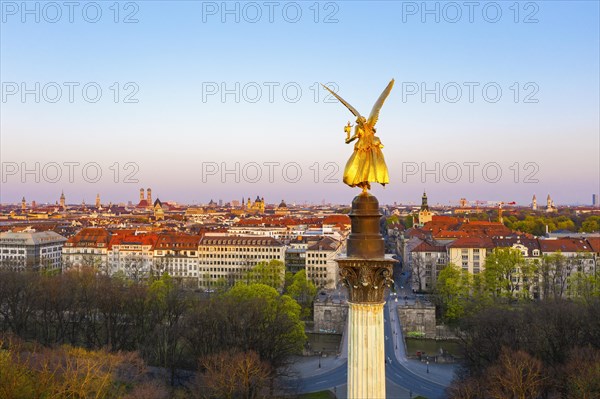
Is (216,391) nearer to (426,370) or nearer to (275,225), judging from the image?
(426,370)

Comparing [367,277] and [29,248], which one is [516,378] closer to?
[367,277]

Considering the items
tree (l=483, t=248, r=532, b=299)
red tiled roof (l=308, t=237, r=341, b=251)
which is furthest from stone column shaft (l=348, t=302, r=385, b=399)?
red tiled roof (l=308, t=237, r=341, b=251)

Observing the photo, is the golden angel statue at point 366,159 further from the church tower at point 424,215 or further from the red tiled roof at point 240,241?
the church tower at point 424,215

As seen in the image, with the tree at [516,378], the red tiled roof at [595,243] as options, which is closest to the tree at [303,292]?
the tree at [516,378]

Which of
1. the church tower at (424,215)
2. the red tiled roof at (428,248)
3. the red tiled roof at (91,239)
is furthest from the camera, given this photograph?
the church tower at (424,215)

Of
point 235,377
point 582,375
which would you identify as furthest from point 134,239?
point 582,375

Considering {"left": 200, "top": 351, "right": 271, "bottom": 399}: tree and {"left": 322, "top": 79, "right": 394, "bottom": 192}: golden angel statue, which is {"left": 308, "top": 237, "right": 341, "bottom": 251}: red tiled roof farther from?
{"left": 322, "top": 79, "right": 394, "bottom": 192}: golden angel statue

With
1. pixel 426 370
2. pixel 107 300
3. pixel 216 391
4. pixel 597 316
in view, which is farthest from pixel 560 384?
A: pixel 107 300
